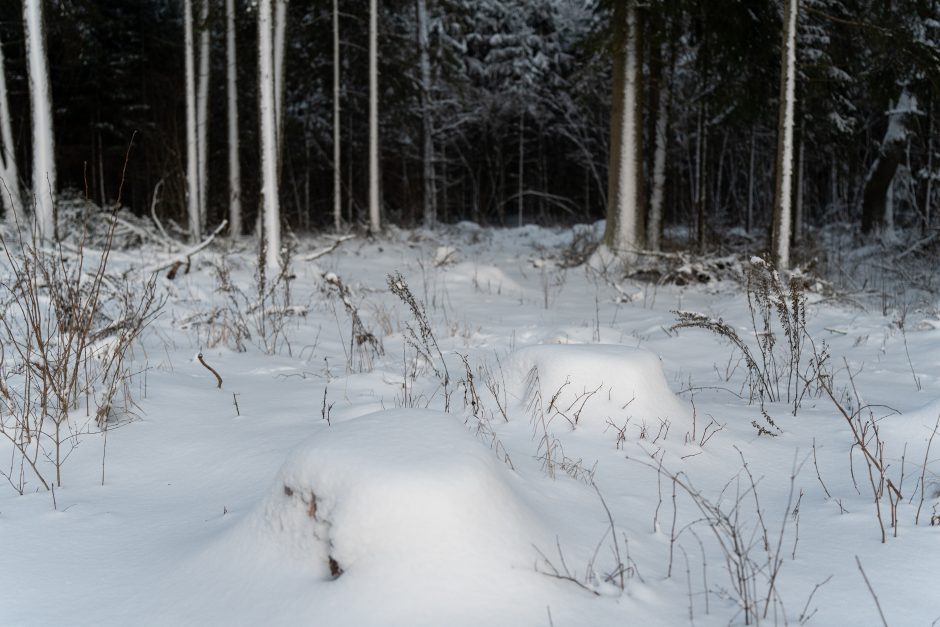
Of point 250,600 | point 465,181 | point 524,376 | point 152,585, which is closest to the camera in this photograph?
point 250,600

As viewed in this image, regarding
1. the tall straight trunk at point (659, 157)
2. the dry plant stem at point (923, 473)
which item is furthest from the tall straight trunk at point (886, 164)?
the dry plant stem at point (923, 473)

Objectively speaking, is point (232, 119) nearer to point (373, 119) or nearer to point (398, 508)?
point (373, 119)

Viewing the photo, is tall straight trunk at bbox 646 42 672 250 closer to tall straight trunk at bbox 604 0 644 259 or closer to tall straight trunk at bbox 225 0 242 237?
tall straight trunk at bbox 604 0 644 259

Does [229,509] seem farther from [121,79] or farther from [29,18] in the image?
[121,79]

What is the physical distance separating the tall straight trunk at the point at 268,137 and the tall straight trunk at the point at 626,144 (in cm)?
528

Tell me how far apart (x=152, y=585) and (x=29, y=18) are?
10994mm

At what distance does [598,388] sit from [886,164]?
16302mm

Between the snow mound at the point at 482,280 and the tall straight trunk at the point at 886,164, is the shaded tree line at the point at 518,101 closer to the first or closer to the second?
the tall straight trunk at the point at 886,164

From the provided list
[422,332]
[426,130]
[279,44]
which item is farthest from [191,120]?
[422,332]

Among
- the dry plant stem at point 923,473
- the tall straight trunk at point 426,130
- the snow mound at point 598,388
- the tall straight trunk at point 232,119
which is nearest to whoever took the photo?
the dry plant stem at point 923,473

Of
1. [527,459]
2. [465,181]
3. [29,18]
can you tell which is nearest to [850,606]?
[527,459]

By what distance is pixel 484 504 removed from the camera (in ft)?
6.59

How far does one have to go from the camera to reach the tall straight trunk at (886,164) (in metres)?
15.8

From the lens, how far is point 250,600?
1910mm
